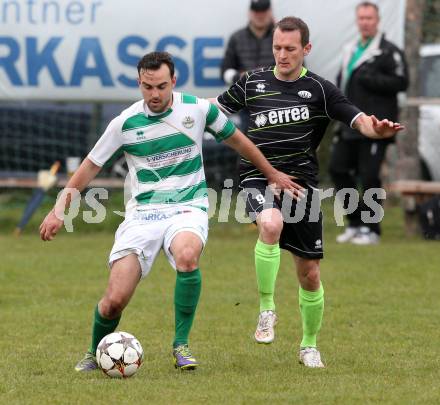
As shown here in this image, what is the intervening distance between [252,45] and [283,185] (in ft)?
19.6

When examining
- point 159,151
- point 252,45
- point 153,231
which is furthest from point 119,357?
point 252,45

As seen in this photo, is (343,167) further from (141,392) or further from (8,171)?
(141,392)

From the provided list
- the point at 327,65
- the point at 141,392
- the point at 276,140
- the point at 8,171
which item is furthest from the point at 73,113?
the point at 141,392

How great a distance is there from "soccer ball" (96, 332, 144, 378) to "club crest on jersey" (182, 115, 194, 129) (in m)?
1.19

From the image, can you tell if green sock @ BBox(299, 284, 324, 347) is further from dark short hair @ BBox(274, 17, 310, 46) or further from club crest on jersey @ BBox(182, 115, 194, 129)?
dark short hair @ BBox(274, 17, 310, 46)

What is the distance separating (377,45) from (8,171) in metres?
4.96

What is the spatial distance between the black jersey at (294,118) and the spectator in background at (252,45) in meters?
5.40

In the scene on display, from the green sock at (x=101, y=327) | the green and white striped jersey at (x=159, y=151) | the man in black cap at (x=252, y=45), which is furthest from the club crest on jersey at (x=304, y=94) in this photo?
the man in black cap at (x=252, y=45)

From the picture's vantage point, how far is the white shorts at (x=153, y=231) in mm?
6301

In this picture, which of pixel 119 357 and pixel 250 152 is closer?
pixel 119 357

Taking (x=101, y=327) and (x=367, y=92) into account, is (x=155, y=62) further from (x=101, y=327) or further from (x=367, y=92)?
(x=367, y=92)

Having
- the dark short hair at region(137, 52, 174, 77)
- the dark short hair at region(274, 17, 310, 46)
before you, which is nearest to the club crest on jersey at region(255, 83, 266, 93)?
the dark short hair at region(274, 17, 310, 46)

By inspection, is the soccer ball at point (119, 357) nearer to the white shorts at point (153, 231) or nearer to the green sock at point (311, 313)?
the white shorts at point (153, 231)

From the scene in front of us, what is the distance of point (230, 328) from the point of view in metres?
7.92
